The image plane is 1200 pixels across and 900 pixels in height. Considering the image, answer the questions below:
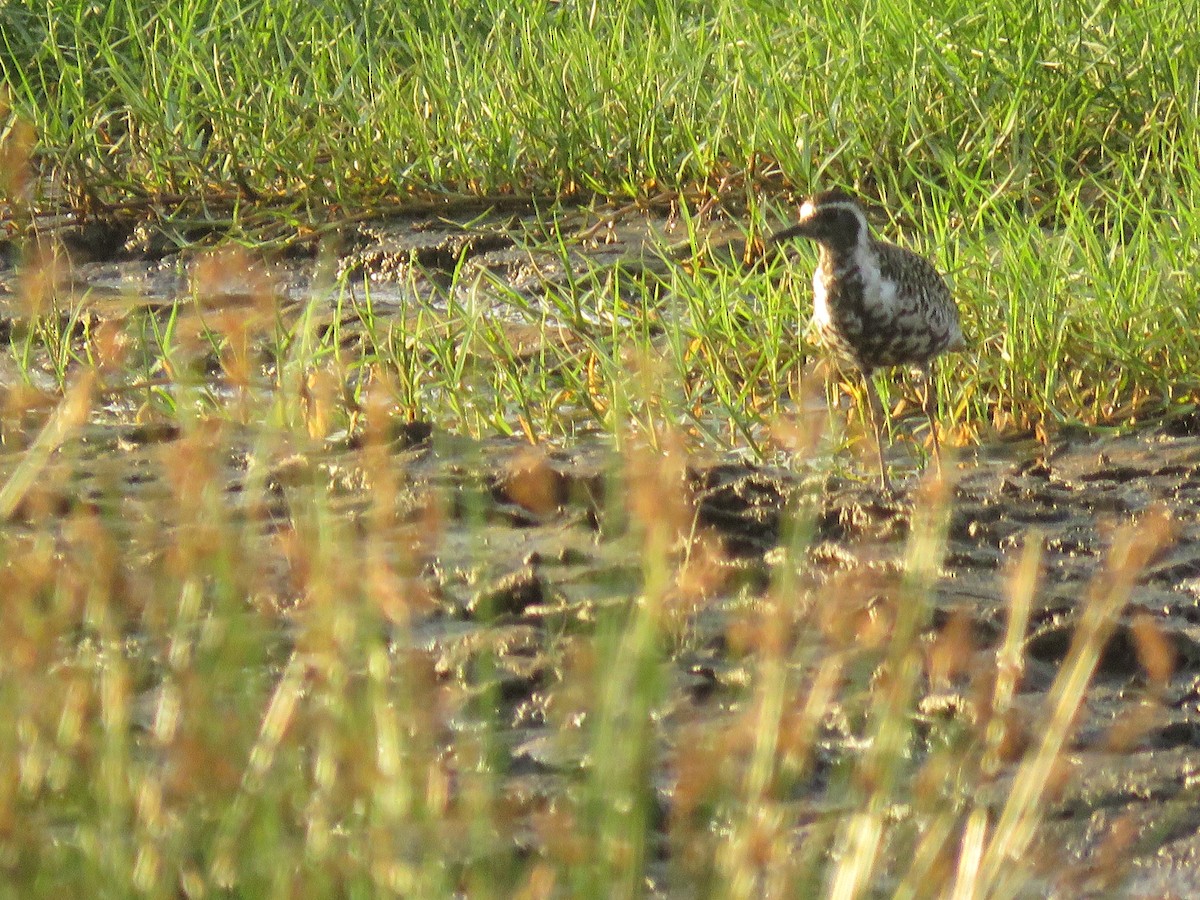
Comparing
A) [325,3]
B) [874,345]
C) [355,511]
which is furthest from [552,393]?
[325,3]

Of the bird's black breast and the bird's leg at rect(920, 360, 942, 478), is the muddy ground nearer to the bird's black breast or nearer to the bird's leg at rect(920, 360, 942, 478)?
the bird's leg at rect(920, 360, 942, 478)

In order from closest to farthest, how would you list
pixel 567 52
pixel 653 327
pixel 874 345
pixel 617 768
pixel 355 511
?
pixel 617 768 → pixel 355 511 → pixel 874 345 → pixel 653 327 → pixel 567 52

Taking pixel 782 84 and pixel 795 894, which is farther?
pixel 782 84

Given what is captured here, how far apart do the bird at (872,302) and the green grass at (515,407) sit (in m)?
0.16

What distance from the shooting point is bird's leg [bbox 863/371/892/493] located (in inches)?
179

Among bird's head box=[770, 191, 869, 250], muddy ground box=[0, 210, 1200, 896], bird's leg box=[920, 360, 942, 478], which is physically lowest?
bird's leg box=[920, 360, 942, 478]

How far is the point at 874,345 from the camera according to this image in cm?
487

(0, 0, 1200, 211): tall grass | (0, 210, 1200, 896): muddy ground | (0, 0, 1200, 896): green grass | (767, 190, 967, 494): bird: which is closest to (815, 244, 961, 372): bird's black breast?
(767, 190, 967, 494): bird

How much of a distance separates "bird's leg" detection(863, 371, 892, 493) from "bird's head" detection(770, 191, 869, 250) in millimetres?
327

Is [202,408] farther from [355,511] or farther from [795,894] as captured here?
[795,894]

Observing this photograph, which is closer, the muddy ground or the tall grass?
the muddy ground

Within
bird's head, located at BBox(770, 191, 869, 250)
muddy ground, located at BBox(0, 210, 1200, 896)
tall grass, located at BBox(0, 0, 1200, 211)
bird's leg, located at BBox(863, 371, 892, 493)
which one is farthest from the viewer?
tall grass, located at BBox(0, 0, 1200, 211)

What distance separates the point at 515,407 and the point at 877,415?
2.98 ft

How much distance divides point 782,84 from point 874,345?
1727 millimetres
